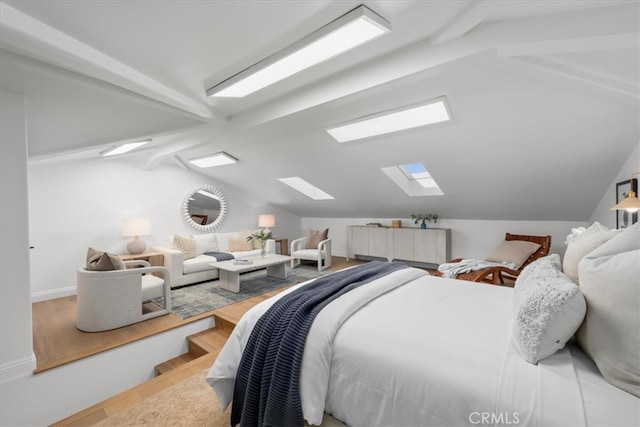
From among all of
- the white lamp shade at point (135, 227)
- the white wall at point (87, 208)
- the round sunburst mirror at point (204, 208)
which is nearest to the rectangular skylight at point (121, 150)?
the white wall at point (87, 208)

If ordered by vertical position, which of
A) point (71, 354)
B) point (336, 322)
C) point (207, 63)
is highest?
point (207, 63)

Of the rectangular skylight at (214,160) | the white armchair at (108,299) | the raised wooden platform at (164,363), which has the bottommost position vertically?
the raised wooden platform at (164,363)

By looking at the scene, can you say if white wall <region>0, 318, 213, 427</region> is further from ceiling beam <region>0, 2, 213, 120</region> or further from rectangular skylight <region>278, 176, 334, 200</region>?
rectangular skylight <region>278, 176, 334, 200</region>

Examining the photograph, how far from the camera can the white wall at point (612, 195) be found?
9.35 ft

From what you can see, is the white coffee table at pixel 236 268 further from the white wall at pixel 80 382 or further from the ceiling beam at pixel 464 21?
the ceiling beam at pixel 464 21

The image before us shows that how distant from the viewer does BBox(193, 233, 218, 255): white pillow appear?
5.35 meters

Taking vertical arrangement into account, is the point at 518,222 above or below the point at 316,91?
below

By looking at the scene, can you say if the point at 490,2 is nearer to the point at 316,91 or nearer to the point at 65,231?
the point at 316,91

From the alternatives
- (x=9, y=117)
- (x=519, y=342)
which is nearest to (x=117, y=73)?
(x=9, y=117)

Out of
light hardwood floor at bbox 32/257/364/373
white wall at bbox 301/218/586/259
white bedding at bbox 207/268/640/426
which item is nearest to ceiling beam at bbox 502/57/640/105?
white bedding at bbox 207/268/640/426

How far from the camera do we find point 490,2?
56.5 inches

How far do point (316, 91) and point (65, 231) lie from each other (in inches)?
172

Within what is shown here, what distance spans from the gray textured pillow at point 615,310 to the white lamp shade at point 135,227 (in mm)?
5396

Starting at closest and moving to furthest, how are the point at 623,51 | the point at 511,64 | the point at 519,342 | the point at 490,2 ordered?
the point at 519,342 → the point at 490,2 → the point at 623,51 → the point at 511,64
